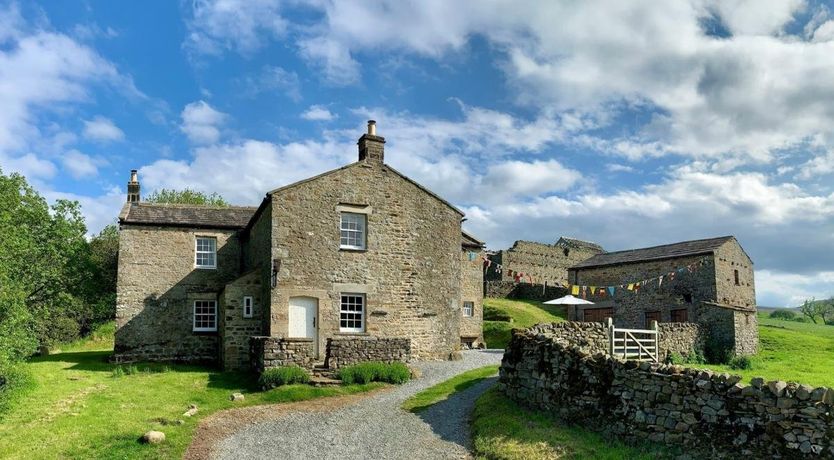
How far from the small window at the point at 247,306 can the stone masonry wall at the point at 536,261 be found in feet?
103

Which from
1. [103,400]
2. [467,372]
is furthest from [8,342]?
[467,372]

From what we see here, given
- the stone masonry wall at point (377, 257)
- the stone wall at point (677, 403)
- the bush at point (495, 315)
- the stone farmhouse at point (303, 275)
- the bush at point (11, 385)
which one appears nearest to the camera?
the stone wall at point (677, 403)

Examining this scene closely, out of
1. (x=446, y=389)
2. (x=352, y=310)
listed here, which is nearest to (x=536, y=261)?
(x=352, y=310)

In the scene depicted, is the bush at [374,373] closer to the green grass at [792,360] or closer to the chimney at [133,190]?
the green grass at [792,360]

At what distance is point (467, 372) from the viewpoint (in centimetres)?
2308

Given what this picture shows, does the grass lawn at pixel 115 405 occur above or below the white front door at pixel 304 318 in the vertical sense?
below

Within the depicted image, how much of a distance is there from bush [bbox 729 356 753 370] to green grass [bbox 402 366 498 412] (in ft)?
37.5

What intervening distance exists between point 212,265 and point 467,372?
1391cm

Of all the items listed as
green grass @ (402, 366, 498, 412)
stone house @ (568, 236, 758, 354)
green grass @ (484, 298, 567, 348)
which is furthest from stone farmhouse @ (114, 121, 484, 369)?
stone house @ (568, 236, 758, 354)

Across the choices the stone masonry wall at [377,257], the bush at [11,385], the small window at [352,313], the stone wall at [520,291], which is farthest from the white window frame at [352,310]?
the stone wall at [520,291]

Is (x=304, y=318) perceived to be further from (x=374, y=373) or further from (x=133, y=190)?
(x=133, y=190)

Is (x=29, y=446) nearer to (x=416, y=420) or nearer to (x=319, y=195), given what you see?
(x=416, y=420)

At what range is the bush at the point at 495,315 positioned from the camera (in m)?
40.2

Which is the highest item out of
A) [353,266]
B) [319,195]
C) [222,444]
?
[319,195]
